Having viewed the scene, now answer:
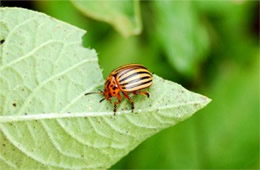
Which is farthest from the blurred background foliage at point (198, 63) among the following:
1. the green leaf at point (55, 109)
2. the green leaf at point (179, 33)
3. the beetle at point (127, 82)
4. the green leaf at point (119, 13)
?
the green leaf at point (55, 109)

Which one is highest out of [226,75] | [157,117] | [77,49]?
[77,49]

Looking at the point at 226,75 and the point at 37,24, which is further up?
the point at 37,24

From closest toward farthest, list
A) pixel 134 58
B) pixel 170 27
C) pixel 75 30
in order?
pixel 75 30
pixel 170 27
pixel 134 58

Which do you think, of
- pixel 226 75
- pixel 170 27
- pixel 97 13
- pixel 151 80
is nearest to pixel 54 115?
pixel 151 80

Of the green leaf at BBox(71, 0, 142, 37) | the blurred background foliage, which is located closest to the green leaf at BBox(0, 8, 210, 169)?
the green leaf at BBox(71, 0, 142, 37)

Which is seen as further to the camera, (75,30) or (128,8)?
(128,8)

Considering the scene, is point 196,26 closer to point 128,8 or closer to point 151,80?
point 128,8

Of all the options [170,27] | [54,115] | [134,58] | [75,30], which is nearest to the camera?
[54,115]
